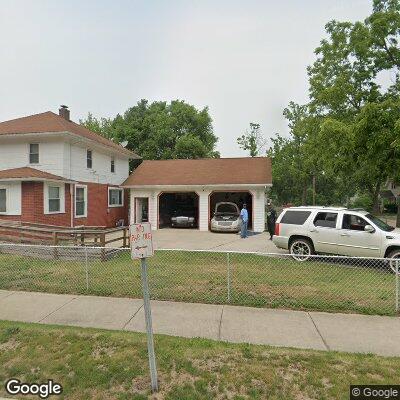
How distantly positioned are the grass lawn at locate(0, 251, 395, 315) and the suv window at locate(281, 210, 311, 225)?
1.39 m

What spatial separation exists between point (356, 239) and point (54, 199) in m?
14.7

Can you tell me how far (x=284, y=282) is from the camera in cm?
779

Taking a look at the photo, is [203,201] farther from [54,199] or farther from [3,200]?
[3,200]

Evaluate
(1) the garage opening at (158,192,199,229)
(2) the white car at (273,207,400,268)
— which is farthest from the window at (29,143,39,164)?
(2) the white car at (273,207,400,268)

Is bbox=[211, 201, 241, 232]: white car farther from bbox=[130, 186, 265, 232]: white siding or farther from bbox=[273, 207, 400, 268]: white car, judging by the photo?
bbox=[273, 207, 400, 268]: white car

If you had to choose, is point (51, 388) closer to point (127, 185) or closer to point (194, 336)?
point (194, 336)

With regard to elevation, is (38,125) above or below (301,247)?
above

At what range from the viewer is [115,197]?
22938 millimetres

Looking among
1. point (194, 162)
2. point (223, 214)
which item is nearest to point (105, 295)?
point (223, 214)

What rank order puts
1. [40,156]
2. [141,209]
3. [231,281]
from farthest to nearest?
[141,209] < [40,156] < [231,281]

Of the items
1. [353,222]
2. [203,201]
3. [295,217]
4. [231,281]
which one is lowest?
[231,281]

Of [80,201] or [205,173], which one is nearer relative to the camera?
[80,201]

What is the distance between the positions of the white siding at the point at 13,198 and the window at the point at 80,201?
3.40 meters

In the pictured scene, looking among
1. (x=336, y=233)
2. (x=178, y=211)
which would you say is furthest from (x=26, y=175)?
(x=336, y=233)
